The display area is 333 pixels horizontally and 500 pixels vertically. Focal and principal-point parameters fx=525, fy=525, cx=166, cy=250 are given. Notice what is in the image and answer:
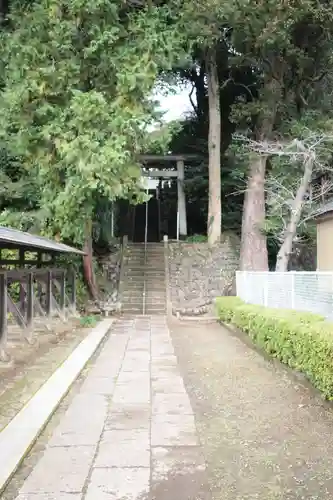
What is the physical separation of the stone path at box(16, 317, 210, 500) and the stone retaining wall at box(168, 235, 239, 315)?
10.1 m

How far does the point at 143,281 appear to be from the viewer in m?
17.9

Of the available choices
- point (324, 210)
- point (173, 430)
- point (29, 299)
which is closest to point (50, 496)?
point (173, 430)

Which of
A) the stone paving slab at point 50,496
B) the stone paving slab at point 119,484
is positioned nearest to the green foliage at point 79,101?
the stone paving slab at point 119,484

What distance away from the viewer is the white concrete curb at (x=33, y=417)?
12.5 ft

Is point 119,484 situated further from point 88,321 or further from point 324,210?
point 324,210

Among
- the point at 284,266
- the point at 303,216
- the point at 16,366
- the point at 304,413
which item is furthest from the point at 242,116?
the point at 304,413

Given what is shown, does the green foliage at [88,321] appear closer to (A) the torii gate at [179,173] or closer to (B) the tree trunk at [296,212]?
(B) the tree trunk at [296,212]

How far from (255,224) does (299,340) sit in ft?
37.3

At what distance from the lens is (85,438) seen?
14.4 ft

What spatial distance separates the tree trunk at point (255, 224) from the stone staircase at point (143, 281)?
9.88 ft

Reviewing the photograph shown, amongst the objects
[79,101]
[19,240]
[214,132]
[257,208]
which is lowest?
[19,240]

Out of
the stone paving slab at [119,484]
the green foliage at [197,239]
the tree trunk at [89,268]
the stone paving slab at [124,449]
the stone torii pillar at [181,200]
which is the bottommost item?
the stone paving slab at [124,449]

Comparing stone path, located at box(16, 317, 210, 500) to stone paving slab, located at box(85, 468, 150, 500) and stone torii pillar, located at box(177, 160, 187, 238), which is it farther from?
stone torii pillar, located at box(177, 160, 187, 238)

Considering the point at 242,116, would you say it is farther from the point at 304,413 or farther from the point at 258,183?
the point at 304,413
